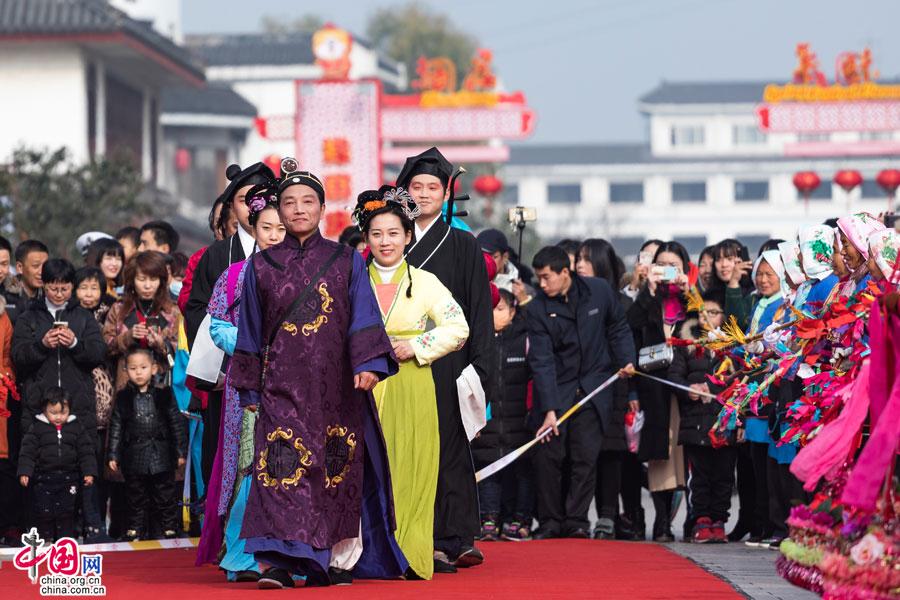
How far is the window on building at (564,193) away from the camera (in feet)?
269

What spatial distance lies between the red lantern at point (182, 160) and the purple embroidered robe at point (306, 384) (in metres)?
35.8

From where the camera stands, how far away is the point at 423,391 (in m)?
8.36

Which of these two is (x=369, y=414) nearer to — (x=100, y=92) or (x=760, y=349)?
(x=760, y=349)

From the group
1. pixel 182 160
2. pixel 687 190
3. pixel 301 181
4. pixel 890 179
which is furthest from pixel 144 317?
pixel 687 190

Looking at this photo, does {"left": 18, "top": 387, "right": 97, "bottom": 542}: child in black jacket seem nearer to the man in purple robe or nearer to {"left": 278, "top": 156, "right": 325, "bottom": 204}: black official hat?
the man in purple robe

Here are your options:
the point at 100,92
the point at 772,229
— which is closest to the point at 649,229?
Answer: the point at 772,229

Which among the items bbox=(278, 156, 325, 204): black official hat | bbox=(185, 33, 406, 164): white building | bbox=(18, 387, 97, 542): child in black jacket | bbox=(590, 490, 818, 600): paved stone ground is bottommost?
bbox=(590, 490, 818, 600): paved stone ground

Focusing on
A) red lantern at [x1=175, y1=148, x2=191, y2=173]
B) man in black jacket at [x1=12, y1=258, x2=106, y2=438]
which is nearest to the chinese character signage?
red lantern at [x1=175, y1=148, x2=191, y2=173]

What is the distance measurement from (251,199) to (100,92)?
22.0 m

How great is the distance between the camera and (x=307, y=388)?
25.2ft

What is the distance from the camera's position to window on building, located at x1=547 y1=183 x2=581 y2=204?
81.9 m

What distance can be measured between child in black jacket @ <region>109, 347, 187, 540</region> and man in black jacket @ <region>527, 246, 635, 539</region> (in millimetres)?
2129

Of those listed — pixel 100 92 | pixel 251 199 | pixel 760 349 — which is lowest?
pixel 760 349

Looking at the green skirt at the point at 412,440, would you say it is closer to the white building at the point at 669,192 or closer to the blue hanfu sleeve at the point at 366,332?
the blue hanfu sleeve at the point at 366,332
